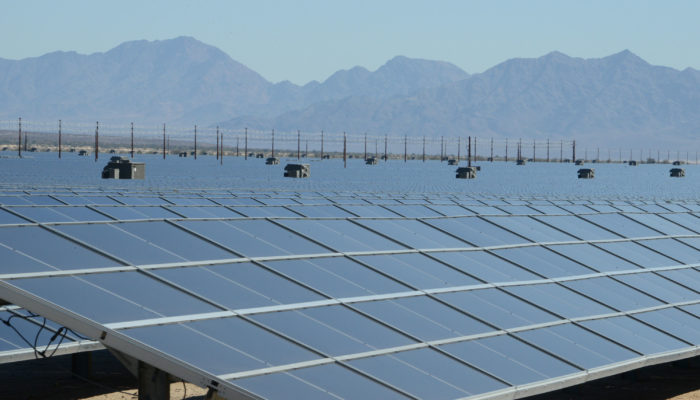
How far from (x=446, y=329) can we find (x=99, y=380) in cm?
1601

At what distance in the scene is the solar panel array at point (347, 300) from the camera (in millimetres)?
19344

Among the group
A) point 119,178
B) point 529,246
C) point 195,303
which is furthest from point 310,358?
point 119,178

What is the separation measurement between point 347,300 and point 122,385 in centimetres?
1338

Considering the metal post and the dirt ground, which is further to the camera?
the dirt ground

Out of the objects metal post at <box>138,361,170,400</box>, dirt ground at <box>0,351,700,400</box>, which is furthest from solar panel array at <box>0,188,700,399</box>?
dirt ground at <box>0,351,700,400</box>

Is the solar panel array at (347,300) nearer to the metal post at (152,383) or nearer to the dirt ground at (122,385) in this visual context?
the metal post at (152,383)

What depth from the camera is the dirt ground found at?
3297cm

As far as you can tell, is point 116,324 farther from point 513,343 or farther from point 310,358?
point 513,343

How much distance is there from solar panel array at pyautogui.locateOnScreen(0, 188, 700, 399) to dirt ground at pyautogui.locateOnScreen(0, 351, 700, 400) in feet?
11.4

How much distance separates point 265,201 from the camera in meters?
55.1

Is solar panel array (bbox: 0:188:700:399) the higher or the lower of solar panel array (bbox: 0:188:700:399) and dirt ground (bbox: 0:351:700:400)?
the higher

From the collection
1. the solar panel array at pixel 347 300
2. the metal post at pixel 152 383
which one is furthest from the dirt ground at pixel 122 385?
the metal post at pixel 152 383

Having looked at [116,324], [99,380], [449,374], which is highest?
[116,324]

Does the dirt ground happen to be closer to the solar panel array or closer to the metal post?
the solar panel array
